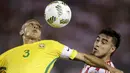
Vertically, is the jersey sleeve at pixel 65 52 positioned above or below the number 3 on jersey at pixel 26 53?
above

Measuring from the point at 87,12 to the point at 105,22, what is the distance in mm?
310

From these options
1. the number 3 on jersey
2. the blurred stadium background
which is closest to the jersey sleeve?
the number 3 on jersey

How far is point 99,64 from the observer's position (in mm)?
3002

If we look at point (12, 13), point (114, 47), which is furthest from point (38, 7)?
point (114, 47)

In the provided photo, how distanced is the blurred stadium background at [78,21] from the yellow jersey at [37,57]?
2.10 metres

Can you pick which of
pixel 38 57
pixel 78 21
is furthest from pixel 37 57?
pixel 78 21

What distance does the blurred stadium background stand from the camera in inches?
212

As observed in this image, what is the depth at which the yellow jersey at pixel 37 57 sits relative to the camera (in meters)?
3.13

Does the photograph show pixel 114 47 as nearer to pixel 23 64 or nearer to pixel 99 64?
pixel 99 64

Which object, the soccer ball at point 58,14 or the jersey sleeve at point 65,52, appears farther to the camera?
the soccer ball at point 58,14

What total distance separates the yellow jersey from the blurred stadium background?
210 centimetres

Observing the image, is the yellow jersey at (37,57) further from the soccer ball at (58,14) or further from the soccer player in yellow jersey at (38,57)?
the soccer ball at (58,14)

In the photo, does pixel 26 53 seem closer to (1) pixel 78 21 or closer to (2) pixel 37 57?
(2) pixel 37 57

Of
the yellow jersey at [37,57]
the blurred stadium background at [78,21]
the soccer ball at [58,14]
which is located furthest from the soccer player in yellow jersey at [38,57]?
the blurred stadium background at [78,21]
